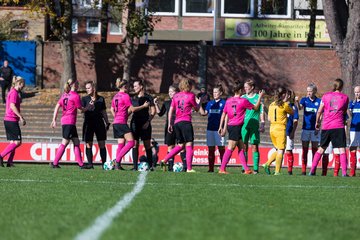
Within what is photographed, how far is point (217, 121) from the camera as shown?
22297 millimetres

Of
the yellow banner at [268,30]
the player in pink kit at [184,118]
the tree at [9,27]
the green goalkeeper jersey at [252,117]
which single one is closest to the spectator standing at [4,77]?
the tree at [9,27]

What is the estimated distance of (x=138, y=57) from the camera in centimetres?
4566

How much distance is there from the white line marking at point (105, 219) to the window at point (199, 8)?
4369 cm

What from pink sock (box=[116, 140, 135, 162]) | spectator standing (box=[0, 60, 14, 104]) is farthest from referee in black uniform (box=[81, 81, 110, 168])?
spectator standing (box=[0, 60, 14, 104])

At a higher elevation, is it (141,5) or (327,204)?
(141,5)

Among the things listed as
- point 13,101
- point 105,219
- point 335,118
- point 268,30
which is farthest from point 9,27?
point 105,219

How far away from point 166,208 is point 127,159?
1720 cm

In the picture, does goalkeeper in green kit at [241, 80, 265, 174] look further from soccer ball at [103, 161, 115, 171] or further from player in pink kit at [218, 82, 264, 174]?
soccer ball at [103, 161, 115, 171]

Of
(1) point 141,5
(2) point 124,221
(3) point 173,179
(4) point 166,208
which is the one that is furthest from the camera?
(1) point 141,5

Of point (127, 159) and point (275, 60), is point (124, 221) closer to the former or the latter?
point (127, 159)

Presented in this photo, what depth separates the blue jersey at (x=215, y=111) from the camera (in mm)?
22203

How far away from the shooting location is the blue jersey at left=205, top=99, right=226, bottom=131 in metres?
22.2

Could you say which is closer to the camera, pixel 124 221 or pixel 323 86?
pixel 124 221

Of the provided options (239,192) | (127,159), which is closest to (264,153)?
(127,159)
